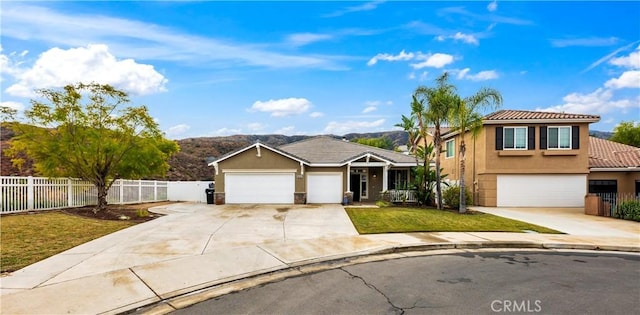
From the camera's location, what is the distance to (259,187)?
21.0m

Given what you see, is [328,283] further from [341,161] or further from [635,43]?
[635,43]

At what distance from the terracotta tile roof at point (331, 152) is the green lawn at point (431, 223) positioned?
6.47 m

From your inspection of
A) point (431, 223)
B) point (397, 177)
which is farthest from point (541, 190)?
point (431, 223)

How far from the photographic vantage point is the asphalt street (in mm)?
5062

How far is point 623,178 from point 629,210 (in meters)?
6.56

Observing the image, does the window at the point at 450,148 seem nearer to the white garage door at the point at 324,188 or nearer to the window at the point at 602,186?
the window at the point at 602,186

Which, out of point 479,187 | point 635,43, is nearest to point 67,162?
point 479,187

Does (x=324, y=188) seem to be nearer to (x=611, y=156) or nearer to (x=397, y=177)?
(x=397, y=177)

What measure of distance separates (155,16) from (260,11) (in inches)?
188

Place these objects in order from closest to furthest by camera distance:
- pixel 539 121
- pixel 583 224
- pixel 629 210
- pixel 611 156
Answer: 1. pixel 583 224
2. pixel 629 210
3. pixel 539 121
4. pixel 611 156

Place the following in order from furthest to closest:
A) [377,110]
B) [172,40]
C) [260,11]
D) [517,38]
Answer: [377,110]
[517,38]
[172,40]
[260,11]

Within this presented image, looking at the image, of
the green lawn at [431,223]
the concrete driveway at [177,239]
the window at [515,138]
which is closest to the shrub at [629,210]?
the window at [515,138]

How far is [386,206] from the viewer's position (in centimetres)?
1881

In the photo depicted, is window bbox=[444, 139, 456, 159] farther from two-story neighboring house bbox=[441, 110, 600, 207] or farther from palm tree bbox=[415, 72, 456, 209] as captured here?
palm tree bbox=[415, 72, 456, 209]
